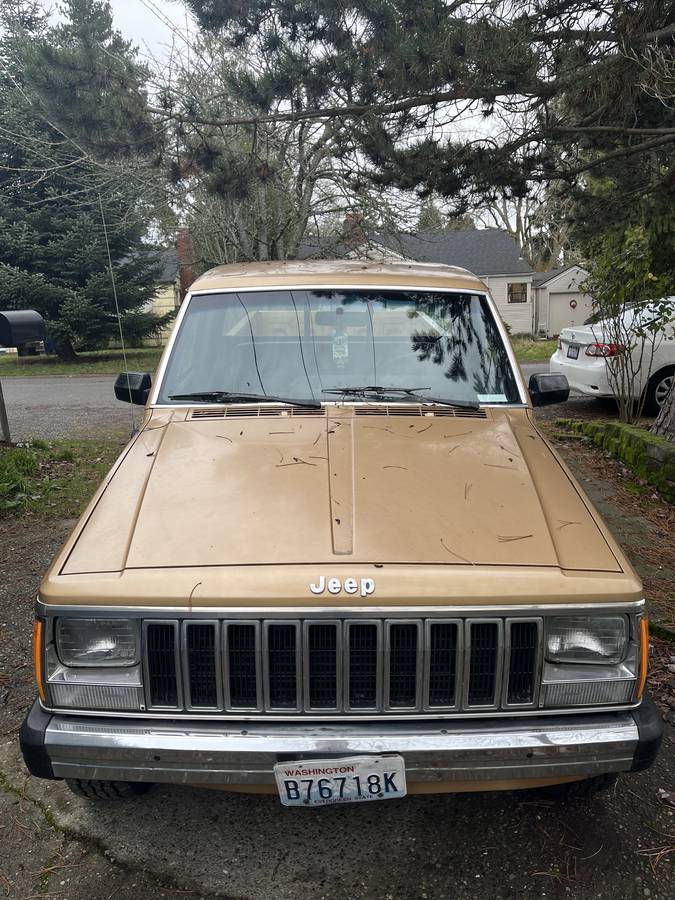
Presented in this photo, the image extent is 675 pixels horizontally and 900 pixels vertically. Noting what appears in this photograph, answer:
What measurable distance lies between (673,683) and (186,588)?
2709mm

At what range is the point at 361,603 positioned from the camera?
2.23 meters

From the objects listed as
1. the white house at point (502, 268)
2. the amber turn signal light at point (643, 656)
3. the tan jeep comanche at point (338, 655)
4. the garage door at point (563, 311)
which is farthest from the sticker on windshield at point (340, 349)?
the garage door at point (563, 311)

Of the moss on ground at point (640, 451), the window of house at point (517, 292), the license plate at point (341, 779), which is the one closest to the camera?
the license plate at point (341, 779)

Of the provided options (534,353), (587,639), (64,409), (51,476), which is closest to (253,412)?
(587,639)

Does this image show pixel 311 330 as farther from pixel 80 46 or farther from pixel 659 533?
pixel 80 46

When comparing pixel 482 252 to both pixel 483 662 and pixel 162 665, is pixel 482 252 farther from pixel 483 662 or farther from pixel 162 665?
pixel 162 665

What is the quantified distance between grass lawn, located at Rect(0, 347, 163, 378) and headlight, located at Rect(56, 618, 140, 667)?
17284mm

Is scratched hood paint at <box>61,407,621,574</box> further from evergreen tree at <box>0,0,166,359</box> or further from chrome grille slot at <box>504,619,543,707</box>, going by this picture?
evergreen tree at <box>0,0,166,359</box>

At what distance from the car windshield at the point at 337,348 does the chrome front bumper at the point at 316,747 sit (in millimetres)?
1727

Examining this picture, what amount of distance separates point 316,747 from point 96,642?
0.77 m

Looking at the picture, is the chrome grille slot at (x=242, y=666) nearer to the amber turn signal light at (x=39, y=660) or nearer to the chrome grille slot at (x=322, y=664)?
the chrome grille slot at (x=322, y=664)

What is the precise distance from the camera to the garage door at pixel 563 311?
117 ft

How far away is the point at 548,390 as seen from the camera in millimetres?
4109

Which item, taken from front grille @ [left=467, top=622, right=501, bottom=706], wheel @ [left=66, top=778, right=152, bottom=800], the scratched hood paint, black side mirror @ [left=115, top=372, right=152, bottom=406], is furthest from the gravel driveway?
front grille @ [left=467, top=622, right=501, bottom=706]
